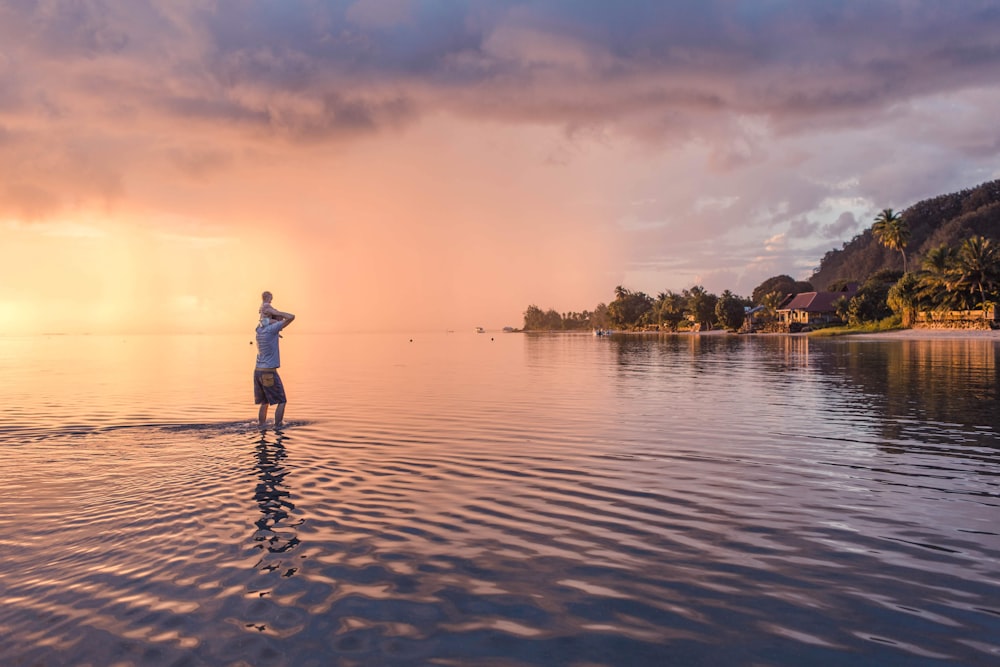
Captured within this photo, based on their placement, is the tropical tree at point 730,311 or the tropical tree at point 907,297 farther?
the tropical tree at point 730,311

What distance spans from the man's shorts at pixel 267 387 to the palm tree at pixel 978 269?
10671 cm

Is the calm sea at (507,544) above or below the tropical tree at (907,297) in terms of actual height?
below

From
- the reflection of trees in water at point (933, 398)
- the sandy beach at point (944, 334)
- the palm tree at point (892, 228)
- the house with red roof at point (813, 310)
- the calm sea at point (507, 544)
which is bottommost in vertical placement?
the reflection of trees in water at point (933, 398)

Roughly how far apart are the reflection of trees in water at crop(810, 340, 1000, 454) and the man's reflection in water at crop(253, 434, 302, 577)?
579 inches

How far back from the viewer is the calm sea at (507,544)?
564cm

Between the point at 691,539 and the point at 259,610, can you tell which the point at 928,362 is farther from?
the point at 259,610

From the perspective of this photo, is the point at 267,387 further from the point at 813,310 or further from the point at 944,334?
the point at 813,310

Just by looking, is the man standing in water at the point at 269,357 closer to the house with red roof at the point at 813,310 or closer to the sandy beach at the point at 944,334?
the sandy beach at the point at 944,334

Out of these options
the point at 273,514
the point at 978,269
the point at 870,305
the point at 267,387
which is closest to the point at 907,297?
the point at 978,269

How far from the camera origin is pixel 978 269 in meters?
94.1

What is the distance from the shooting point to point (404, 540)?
27.7 ft

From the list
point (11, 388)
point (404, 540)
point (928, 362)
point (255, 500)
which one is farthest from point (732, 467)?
point (928, 362)

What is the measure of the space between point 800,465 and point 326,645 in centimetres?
1061

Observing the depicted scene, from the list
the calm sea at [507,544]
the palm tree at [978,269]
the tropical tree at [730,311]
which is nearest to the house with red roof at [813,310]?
the tropical tree at [730,311]
